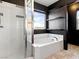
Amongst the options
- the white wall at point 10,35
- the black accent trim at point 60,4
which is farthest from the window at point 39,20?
the white wall at point 10,35

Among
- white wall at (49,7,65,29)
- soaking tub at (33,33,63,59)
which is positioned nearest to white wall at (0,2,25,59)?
soaking tub at (33,33,63,59)

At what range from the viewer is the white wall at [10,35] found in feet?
5.70

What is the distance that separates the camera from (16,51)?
201 centimetres

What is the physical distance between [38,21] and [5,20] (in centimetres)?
250

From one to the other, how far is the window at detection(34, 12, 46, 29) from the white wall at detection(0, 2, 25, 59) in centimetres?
200

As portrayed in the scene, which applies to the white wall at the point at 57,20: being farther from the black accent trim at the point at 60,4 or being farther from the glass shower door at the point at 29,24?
the glass shower door at the point at 29,24

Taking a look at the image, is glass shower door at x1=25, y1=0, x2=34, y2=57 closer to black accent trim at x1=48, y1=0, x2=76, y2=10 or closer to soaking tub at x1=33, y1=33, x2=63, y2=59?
soaking tub at x1=33, y1=33, x2=63, y2=59

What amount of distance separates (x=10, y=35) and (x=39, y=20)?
254 cm

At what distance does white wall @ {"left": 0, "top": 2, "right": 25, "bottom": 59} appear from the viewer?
68.4 inches

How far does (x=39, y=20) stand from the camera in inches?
167

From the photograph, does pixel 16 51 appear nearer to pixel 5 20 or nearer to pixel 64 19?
pixel 5 20

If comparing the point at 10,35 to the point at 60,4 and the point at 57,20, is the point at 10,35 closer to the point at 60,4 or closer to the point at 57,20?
the point at 57,20

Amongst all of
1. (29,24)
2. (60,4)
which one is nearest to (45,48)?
(29,24)

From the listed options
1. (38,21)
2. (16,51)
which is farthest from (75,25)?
(16,51)
